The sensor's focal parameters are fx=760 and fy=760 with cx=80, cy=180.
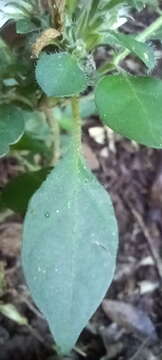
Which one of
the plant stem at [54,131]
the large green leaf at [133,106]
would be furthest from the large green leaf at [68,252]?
the plant stem at [54,131]

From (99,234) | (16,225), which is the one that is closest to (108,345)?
(16,225)

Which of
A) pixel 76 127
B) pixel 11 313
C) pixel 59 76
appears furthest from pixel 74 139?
pixel 11 313

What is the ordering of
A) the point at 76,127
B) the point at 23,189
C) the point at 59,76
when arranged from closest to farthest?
the point at 59,76, the point at 76,127, the point at 23,189

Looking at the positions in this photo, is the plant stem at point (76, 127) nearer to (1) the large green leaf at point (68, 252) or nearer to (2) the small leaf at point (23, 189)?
(1) the large green leaf at point (68, 252)

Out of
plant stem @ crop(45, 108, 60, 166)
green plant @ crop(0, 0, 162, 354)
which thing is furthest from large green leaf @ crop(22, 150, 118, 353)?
plant stem @ crop(45, 108, 60, 166)

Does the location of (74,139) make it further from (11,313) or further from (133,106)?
(11,313)

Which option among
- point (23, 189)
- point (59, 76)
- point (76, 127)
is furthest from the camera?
point (23, 189)

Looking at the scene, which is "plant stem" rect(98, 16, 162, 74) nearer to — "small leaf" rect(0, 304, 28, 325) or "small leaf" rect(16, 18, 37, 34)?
"small leaf" rect(16, 18, 37, 34)
